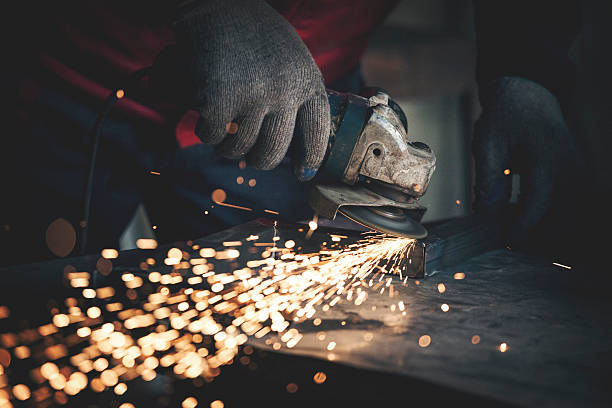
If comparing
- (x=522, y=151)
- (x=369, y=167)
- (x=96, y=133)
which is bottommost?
(x=96, y=133)

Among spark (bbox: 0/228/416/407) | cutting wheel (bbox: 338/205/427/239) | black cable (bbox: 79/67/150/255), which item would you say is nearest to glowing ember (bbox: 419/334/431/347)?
spark (bbox: 0/228/416/407)

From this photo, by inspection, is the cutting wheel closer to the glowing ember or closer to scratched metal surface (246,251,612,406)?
scratched metal surface (246,251,612,406)

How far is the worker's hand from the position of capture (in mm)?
1593

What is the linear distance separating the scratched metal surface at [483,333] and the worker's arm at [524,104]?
411 mm


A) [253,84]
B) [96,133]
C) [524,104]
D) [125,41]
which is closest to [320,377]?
[253,84]

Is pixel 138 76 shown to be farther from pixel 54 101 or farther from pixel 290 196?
pixel 290 196

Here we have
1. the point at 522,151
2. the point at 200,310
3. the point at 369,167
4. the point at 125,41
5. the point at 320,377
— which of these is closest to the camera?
the point at 320,377

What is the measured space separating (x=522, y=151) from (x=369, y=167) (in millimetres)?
833

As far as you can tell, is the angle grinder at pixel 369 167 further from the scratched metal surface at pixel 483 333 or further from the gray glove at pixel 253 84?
the scratched metal surface at pixel 483 333

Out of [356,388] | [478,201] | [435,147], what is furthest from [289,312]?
[435,147]

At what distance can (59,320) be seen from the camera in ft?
2.96

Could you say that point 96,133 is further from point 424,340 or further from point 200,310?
point 424,340

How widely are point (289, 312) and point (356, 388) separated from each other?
0.28 m

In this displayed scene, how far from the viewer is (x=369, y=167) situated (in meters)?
1.11
